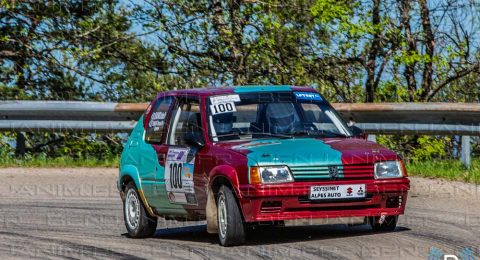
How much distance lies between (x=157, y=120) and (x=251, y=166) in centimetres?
218

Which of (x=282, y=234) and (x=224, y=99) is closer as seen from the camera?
(x=282, y=234)

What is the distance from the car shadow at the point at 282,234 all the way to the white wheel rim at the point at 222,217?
0.89 feet

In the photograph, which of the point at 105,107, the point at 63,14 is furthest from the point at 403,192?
the point at 63,14

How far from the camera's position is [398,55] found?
65.7 ft

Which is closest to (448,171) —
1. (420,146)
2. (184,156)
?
(184,156)

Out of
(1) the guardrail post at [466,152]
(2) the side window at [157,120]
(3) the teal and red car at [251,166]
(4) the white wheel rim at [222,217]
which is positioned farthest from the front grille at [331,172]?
(1) the guardrail post at [466,152]

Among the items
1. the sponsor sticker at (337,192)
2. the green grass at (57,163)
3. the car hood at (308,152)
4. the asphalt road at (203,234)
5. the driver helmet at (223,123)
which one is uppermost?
the driver helmet at (223,123)

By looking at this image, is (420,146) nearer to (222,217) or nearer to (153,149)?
(153,149)

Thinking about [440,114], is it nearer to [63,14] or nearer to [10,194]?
[10,194]

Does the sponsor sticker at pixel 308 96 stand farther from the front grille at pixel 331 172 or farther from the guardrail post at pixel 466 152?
the guardrail post at pixel 466 152

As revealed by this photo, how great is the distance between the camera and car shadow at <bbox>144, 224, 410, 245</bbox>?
350 inches

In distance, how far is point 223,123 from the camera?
30.9 ft

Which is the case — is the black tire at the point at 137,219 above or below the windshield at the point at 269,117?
below

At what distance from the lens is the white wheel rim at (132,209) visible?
10.1m
